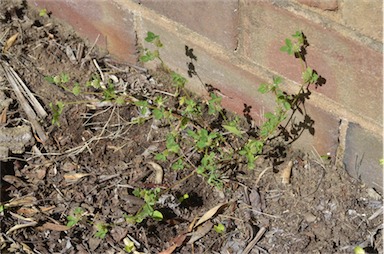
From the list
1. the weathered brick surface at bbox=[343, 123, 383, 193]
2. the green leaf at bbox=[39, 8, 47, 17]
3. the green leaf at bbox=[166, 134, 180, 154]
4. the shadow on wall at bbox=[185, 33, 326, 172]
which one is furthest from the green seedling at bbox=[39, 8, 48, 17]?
the weathered brick surface at bbox=[343, 123, 383, 193]

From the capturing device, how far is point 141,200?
233 centimetres

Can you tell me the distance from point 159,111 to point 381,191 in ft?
2.39

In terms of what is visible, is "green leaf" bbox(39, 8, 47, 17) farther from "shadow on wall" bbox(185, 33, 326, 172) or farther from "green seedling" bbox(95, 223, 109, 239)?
"green seedling" bbox(95, 223, 109, 239)

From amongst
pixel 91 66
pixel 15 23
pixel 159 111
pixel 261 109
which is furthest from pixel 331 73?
pixel 15 23

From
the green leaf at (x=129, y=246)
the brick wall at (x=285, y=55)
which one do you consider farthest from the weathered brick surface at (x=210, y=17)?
the green leaf at (x=129, y=246)

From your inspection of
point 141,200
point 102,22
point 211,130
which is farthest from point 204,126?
point 102,22

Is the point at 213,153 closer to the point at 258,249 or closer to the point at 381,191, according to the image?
the point at 258,249

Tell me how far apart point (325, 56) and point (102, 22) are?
1018 mm

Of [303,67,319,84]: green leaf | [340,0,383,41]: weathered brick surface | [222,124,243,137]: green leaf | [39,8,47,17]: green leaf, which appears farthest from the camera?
[39,8,47,17]: green leaf

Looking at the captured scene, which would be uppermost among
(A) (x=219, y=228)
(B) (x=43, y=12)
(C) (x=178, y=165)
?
(B) (x=43, y=12)

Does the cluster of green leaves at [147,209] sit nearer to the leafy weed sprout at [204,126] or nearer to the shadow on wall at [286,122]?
the leafy weed sprout at [204,126]

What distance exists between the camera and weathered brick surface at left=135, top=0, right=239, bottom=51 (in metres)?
2.27

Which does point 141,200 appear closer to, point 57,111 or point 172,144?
point 172,144

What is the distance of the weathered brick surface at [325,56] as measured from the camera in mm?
2008
